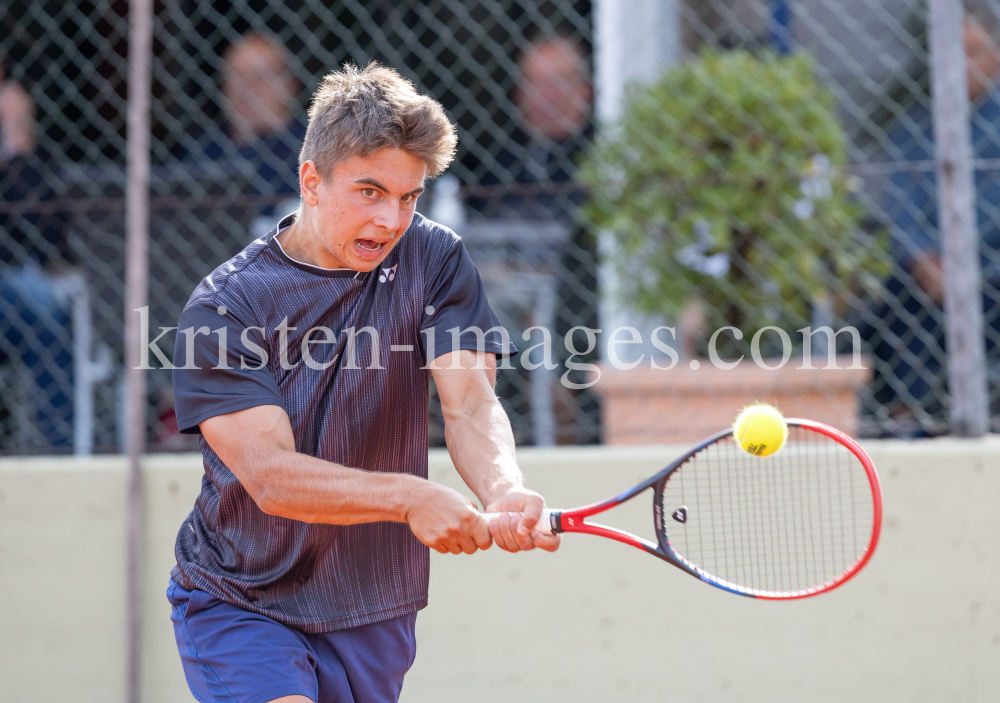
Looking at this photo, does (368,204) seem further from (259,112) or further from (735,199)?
(259,112)

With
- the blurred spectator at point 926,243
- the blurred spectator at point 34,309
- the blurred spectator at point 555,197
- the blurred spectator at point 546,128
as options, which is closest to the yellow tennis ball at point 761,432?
the blurred spectator at point 926,243

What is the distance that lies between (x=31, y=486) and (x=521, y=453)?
1.66 m

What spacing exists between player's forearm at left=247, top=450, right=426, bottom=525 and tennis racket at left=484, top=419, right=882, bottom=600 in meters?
1.15

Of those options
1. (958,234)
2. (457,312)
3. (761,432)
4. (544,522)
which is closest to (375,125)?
(457,312)

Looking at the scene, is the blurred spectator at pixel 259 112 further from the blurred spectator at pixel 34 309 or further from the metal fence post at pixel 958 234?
the metal fence post at pixel 958 234

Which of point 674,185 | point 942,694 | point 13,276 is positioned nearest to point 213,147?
point 13,276

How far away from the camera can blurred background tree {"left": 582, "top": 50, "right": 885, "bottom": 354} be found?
11.1 feet

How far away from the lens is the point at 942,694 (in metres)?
3.03

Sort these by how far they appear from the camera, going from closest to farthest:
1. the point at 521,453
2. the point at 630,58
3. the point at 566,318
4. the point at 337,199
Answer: the point at 337,199, the point at 521,453, the point at 566,318, the point at 630,58

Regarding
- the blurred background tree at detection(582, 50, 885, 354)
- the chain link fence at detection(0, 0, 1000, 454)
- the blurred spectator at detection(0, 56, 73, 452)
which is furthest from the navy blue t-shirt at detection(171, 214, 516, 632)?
the blurred spectator at detection(0, 56, 73, 452)

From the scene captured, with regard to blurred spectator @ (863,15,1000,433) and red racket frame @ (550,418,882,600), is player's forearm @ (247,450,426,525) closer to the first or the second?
red racket frame @ (550,418,882,600)

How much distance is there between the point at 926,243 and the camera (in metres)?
3.84

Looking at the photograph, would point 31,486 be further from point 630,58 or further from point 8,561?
point 630,58

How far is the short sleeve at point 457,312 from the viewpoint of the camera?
82.1 inches
